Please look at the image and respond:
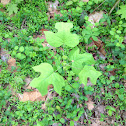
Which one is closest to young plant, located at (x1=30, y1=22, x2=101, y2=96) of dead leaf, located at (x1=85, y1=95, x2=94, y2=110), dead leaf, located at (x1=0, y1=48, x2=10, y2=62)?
dead leaf, located at (x1=85, y1=95, x2=94, y2=110)

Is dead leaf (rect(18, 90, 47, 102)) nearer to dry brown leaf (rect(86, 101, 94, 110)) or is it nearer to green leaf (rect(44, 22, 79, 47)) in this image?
dry brown leaf (rect(86, 101, 94, 110))

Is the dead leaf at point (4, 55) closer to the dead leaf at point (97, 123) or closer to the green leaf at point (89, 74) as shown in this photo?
the green leaf at point (89, 74)

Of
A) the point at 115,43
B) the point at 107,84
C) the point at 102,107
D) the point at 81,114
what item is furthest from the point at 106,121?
the point at 115,43

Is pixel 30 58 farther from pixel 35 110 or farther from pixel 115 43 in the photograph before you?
pixel 115 43

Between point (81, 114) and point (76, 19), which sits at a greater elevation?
point (76, 19)

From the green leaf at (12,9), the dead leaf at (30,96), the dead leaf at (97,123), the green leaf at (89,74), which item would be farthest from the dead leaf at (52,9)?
the dead leaf at (97,123)

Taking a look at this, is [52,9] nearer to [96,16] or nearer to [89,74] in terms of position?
[96,16]
